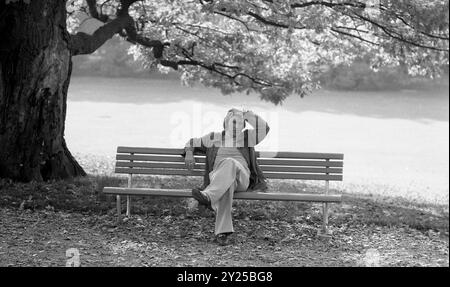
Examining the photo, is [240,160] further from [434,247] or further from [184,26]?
[184,26]

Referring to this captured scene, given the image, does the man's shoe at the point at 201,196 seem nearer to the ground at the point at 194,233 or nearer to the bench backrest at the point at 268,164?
the ground at the point at 194,233

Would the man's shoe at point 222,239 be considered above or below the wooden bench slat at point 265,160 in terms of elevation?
below

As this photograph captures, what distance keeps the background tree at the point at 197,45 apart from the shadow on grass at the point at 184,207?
47 centimetres

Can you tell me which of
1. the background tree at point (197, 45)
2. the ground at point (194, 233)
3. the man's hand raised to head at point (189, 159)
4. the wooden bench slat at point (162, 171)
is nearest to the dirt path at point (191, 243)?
the ground at point (194, 233)

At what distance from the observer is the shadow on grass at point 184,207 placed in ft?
25.7

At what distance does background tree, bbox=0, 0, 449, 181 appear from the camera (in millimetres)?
8656

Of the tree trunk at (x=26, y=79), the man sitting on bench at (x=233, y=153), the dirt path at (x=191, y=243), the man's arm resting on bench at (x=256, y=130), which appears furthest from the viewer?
the tree trunk at (x=26, y=79)

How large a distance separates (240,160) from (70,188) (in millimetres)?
2504

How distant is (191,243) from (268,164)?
1.35 meters

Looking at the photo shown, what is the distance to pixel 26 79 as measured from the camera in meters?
8.66

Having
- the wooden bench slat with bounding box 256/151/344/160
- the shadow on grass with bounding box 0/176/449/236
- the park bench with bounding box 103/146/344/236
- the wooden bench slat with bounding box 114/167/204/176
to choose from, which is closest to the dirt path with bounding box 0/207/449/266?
the shadow on grass with bounding box 0/176/449/236

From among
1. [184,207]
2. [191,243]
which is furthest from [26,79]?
[191,243]

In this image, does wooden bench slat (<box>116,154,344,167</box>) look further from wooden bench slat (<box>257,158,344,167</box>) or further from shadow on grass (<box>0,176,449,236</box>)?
shadow on grass (<box>0,176,449,236</box>)

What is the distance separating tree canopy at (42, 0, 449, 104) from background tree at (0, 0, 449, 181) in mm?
19
